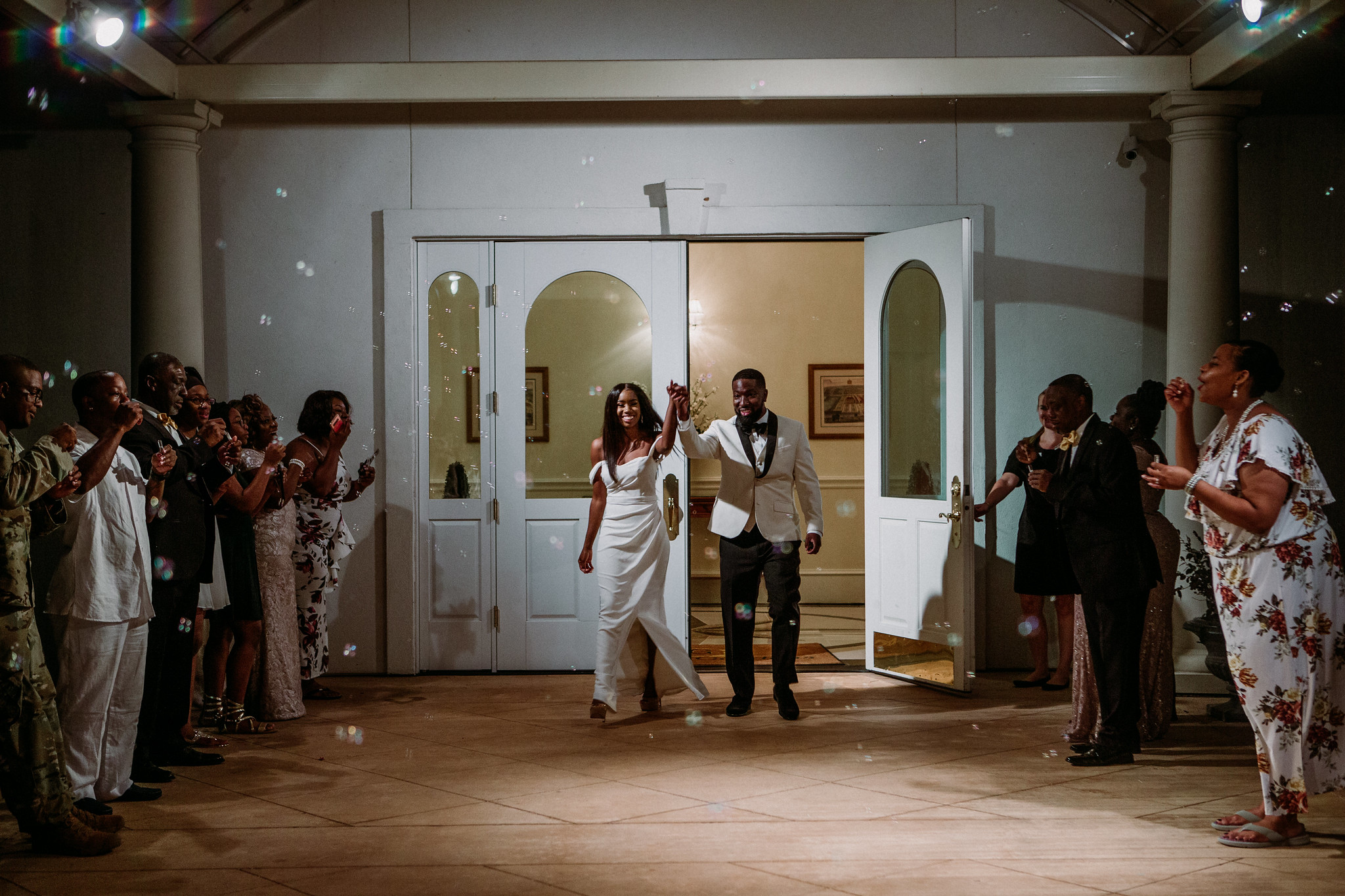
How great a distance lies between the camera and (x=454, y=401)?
6.91m

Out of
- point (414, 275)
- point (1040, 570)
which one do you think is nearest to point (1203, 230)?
point (1040, 570)

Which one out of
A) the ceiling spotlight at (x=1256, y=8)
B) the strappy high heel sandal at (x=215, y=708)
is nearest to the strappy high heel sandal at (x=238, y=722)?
the strappy high heel sandal at (x=215, y=708)

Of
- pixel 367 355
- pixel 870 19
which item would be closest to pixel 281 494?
pixel 367 355

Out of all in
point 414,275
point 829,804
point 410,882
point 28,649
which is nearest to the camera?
point 410,882

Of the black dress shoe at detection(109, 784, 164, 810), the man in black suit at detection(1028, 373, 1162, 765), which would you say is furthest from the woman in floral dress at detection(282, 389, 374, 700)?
the man in black suit at detection(1028, 373, 1162, 765)

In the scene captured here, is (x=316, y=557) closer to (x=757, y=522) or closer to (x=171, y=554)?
(x=171, y=554)

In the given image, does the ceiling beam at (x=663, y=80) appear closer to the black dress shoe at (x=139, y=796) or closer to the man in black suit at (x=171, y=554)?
the man in black suit at (x=171, y=554)

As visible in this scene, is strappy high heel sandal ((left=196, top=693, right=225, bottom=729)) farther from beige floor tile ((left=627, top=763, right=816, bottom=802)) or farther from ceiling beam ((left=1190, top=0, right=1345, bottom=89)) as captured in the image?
ceiling beam ((left=1190, top=0, right=1345, bottom=89))

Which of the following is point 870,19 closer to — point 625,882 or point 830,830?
point 830,830

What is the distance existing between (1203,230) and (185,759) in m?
5.67

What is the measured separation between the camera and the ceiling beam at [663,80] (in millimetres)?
6711

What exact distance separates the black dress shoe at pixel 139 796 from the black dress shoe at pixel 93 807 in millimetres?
283

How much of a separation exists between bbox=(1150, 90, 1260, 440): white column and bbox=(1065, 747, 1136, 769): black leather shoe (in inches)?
95.9

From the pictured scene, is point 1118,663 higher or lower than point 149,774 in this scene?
higher
